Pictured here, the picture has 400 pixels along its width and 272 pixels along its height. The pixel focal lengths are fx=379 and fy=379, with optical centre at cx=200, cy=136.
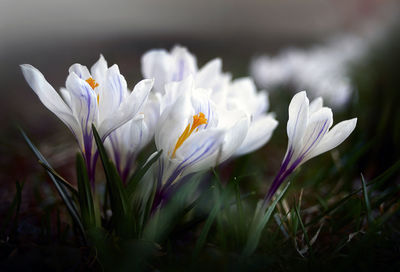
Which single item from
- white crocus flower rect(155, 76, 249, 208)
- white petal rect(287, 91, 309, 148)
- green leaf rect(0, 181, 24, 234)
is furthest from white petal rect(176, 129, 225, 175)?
green leaf rect(0, 181, 24, 234)

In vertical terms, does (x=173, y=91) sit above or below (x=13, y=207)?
above

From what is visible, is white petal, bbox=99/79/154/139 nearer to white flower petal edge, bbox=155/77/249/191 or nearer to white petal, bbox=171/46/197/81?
white flower petal edge, bbox=155/77/249/191

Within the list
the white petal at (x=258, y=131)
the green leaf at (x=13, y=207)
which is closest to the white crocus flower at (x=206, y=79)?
the white petal at (x=258, y=131)

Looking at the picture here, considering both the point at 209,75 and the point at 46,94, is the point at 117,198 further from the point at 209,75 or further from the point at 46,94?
the point at 209,75

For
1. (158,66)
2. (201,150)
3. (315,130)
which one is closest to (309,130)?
(315,130)

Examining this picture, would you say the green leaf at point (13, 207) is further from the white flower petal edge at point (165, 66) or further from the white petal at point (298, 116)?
the white petal at point (298, 116)

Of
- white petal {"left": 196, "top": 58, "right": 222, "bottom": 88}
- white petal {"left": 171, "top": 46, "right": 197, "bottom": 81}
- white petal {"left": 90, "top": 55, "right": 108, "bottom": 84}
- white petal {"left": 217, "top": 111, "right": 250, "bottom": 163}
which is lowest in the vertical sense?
white petal {"left": 217, "top": 111, "right": 250, "bottom": 163}

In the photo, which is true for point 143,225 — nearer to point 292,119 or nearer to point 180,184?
point 180,184
